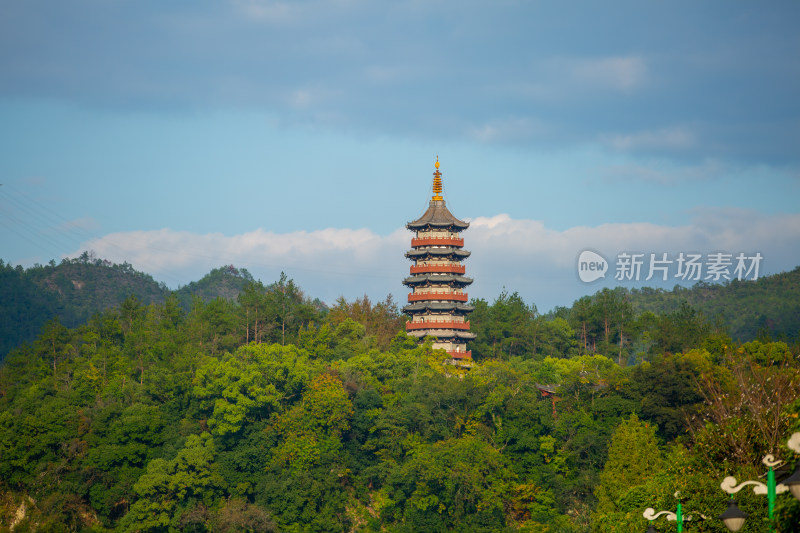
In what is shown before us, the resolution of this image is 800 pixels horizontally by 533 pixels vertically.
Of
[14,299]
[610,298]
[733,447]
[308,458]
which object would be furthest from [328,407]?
[14,299]

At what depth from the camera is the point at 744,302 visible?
92.8 metres

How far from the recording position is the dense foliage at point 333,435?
44.5 m

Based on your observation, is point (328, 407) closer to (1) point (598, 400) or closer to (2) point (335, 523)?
(2) point (335, 523)

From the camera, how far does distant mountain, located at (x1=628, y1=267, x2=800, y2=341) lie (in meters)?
84.2

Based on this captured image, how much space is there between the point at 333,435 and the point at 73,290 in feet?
254

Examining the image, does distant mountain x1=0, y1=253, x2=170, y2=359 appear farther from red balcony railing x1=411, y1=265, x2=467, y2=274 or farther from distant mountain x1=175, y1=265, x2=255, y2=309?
red balcony railing x1=411, y1=265, x2=467, y2=274

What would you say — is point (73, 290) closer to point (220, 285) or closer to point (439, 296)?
point (220, 285)

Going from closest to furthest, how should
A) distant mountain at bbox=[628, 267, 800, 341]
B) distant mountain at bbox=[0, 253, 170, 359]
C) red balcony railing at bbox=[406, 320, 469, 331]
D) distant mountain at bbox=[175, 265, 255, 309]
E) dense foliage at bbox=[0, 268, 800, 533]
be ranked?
1. dense foliage at bbox=[0, 268, 800, 533]
2. red balcony railing at bbox=[406, 320, 469, 331]
3. distant mountain at bbox=[628, 267, 800, 341]
4. distant mountain at bbox=[0, 253, 170, 359]
5. distant mountain at bbox=[175, 265, 255, 309]

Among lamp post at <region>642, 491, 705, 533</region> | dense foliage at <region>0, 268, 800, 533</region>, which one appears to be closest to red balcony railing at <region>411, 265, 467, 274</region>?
dense foliage at <region>0, 268, 800, 533</region>

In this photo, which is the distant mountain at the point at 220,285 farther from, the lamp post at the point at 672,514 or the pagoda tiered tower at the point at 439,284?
the lamp post at the point at 672,514

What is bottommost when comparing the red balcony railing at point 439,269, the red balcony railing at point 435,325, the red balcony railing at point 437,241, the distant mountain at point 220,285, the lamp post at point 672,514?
the lamp post at point 672,514

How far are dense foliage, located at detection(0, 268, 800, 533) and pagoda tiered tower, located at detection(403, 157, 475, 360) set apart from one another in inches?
155

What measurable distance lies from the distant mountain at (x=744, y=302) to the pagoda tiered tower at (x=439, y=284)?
30836 mm

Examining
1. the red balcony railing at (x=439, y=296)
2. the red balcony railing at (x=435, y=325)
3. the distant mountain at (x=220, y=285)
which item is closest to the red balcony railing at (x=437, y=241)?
the red balcony railing at (x=439, y=296)
